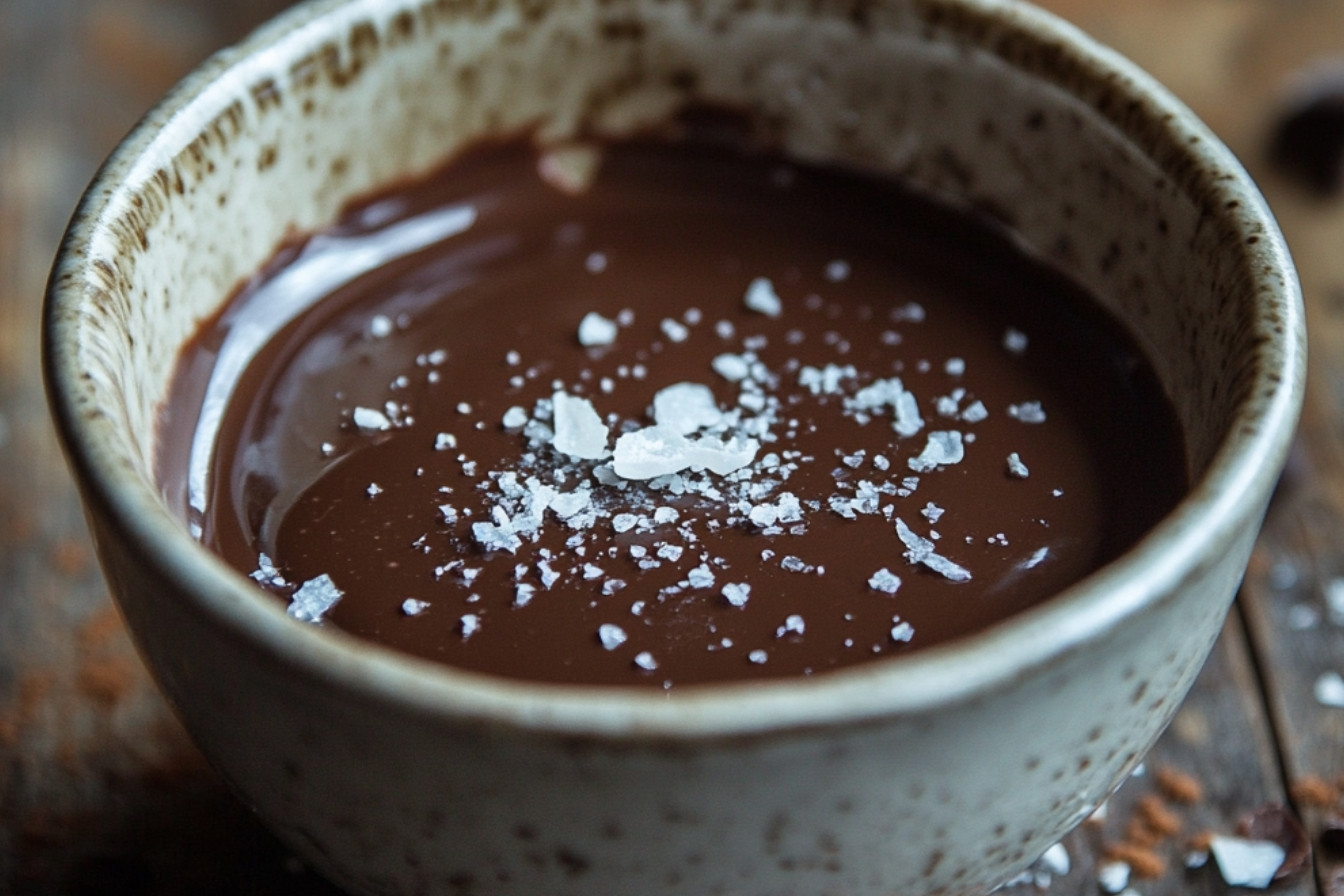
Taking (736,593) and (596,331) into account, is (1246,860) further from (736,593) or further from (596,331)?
(596,331)

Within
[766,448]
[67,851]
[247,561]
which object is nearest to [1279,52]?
[766,448]

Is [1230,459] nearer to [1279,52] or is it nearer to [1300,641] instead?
[1300,641]

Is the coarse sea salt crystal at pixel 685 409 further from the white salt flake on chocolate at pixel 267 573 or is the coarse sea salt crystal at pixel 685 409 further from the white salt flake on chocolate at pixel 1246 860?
the white salt flake on chocolate at pixel 1246 860

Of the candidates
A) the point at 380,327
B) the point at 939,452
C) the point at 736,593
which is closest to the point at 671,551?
the point at 736,593

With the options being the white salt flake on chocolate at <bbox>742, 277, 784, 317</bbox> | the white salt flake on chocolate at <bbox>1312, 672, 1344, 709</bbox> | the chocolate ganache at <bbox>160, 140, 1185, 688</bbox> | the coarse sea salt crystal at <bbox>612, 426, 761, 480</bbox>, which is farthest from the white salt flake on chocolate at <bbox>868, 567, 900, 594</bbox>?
the white salt flake on chocolate at <bbox>1312, 672, 1344, 709</bbox>

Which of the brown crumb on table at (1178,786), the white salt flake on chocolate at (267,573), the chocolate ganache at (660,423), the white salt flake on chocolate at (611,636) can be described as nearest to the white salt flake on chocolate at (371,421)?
the chocolate ganache at (660,423)

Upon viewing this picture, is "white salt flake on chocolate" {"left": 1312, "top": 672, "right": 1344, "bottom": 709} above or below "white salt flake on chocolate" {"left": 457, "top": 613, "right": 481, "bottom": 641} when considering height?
below

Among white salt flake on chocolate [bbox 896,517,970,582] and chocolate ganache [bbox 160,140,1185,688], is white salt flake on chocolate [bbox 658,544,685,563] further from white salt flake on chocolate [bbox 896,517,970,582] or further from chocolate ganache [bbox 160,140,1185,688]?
white salt flake on chocolate [bbox 896,517,970,582]
